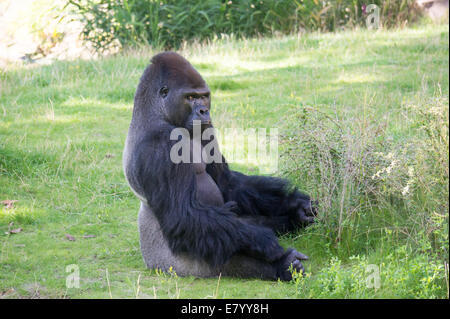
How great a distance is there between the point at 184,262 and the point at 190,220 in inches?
15.0

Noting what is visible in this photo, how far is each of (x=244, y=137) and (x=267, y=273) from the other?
120 inches

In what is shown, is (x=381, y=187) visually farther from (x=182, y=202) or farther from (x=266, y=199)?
(x=182, y=202)

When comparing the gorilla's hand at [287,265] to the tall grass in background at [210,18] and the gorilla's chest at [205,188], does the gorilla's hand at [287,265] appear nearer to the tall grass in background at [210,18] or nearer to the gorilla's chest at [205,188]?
the gorilla's chest at [205,188]

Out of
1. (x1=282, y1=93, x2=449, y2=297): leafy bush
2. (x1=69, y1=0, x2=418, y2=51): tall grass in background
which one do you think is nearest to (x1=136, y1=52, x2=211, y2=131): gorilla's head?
(x1=282, y1=93, x2=449, y2=297): leafy bush

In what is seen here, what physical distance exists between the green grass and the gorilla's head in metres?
0.97

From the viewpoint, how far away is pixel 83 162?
20.1ft

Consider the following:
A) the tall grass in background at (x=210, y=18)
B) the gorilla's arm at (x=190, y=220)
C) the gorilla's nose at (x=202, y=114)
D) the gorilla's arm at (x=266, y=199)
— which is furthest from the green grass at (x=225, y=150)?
the tall grass in background at (x=210, y=18)

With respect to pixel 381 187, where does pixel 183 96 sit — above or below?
above

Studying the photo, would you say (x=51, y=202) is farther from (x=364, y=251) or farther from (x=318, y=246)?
(x=364, y=251)

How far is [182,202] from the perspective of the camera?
367 centimetres

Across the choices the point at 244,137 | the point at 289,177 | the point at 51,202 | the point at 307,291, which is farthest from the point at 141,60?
the point at 307,291

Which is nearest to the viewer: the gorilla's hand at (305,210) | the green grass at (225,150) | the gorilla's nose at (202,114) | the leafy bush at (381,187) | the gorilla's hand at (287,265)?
the leafy bush at (381,187)

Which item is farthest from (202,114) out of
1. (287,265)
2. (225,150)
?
(225,150)

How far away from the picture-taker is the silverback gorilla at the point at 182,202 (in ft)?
12.1
